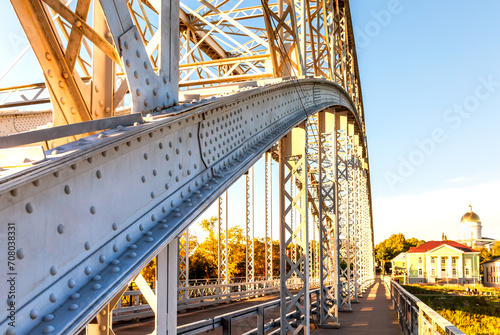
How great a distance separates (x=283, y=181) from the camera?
9125mm

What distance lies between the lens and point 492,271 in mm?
95188

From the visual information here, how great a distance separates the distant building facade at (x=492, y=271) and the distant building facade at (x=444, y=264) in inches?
305

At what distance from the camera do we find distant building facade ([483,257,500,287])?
92250 millimetres

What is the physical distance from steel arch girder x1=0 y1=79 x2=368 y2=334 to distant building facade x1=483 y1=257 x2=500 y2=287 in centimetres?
9916

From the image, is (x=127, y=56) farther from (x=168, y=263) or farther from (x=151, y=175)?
(x=168, y=263)

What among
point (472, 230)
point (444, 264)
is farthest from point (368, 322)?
point (472, 230)

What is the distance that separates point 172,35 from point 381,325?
1247 cm

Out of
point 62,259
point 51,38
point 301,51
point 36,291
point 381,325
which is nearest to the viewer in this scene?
point 36,291

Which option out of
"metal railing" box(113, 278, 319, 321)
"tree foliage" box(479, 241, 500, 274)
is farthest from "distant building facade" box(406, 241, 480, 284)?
"metal railing" box(113, 278, 319, 321)

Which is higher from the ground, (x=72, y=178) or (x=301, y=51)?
(x=301, y=51)

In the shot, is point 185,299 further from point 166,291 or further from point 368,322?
point 166,291

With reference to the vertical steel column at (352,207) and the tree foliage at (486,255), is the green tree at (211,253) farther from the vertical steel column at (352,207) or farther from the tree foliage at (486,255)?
the tree foliage at (486,255)

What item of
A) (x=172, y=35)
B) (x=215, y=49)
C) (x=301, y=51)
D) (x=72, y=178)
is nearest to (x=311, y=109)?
(x=301, y=51)

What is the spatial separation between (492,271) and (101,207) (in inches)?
4203
